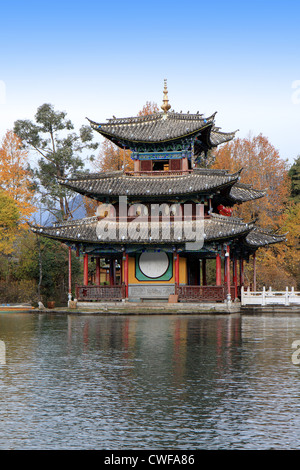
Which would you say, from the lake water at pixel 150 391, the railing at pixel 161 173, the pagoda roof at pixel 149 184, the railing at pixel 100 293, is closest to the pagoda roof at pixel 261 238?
the pagoda roof at pixel 149 184

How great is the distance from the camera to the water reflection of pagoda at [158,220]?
43.8 meters

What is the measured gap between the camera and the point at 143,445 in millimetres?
10320

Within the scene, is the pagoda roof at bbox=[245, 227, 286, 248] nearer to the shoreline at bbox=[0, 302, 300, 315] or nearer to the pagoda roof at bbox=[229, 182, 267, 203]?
the pagoda roof at bbox=[229, 182, 267, 203]

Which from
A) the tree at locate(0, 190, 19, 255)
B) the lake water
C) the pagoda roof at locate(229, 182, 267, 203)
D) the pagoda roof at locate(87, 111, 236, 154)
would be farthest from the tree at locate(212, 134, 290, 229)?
the lake water

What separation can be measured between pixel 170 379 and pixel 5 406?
175 inches

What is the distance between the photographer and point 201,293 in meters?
43.4

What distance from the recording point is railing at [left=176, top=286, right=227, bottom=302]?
43000mm

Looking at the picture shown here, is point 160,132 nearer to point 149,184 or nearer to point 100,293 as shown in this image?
point 149,184

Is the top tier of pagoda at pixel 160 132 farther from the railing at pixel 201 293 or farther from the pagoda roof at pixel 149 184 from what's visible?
the railing at pixel 201 293

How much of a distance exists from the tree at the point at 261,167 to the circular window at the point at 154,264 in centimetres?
2201

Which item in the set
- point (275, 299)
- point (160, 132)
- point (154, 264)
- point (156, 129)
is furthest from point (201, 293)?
point (156, 129)

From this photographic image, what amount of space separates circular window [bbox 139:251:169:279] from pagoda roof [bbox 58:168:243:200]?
4.40m

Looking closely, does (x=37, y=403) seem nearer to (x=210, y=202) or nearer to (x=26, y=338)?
(x=26, y=338)

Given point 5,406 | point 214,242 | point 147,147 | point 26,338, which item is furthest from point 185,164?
point 5,406
